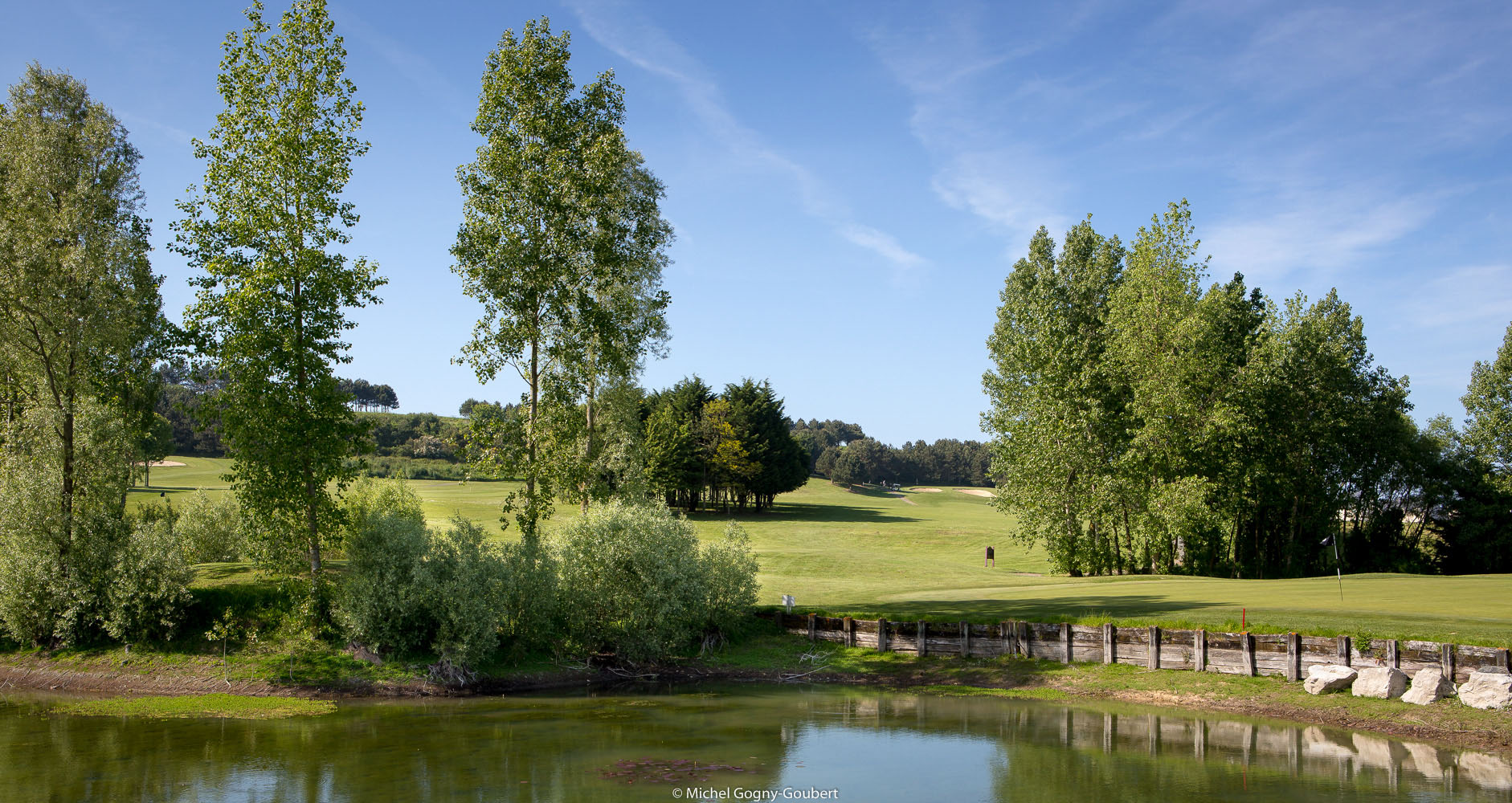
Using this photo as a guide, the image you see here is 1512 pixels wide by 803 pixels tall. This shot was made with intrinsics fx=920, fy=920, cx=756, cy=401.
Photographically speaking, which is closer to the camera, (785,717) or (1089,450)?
(785,717)

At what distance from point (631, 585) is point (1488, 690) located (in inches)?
842

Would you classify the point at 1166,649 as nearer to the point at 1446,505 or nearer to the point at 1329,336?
the point at 1329,336

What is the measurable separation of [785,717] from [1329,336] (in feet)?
142

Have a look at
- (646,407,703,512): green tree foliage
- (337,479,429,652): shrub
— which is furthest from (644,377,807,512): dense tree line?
(337,479,429,652): shrub

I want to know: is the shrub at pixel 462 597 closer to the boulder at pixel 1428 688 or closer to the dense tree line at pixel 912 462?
the boulder at pixel 1428 688

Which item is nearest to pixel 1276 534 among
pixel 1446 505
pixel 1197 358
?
pixel 1446 505

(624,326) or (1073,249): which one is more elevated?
(1073,249)

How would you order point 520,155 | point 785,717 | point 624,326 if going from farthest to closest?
point 624,326, point 520,155, point 785,717

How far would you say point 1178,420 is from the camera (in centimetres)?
4309

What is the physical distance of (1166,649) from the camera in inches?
981

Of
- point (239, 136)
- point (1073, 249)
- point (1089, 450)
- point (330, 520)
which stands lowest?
point (330, 520)

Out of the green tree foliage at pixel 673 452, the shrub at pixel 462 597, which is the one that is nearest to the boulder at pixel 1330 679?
the shrub at pixel 462 597

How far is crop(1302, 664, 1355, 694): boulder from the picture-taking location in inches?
859

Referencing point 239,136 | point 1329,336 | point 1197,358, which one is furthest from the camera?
point 1329,336
